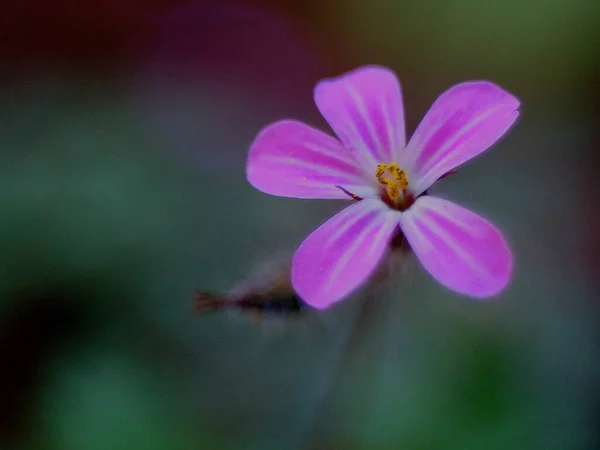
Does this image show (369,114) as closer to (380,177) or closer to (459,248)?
(380,177)

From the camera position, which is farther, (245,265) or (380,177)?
(245,265)

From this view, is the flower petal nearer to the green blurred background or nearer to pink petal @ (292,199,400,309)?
pink petal @ (292,199,400,309)

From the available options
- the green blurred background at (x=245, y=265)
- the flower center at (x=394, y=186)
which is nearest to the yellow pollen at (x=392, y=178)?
the flower center at (x=394, y=186)

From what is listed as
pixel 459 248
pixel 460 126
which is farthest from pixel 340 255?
pixel 460 126

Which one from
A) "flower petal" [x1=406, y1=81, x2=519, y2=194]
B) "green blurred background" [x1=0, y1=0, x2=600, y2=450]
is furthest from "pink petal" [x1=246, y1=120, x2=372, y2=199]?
"green blurred background" [x1=0, y1=0, x2=600, y2=450]

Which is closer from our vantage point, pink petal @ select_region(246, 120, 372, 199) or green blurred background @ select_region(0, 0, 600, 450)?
pink petal @ select_region(246, 120, 372, 199)

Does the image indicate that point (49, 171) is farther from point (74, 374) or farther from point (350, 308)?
point (350, 308)

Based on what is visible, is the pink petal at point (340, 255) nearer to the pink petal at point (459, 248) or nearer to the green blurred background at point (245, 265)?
the pink petal at point (459, 248)

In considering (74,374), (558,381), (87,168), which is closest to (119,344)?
(74,374)
